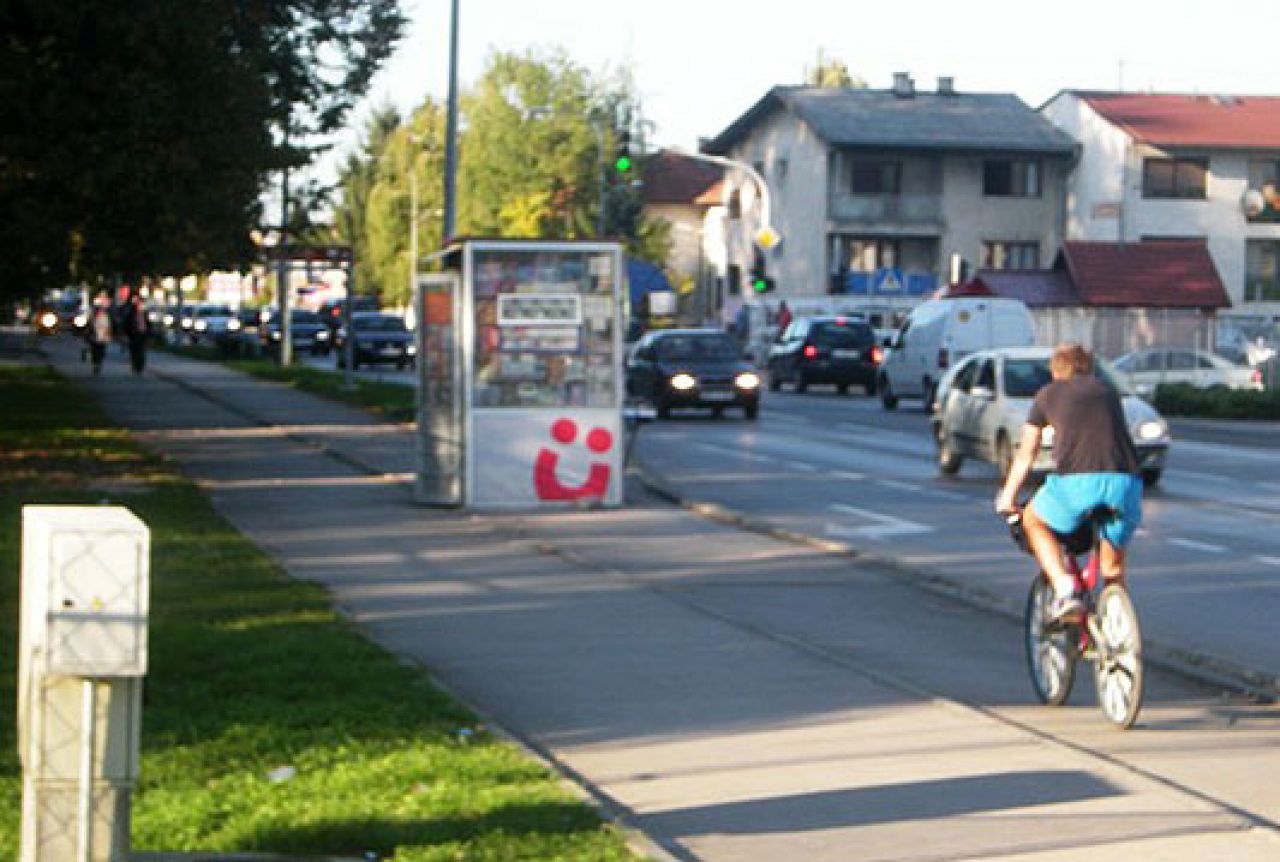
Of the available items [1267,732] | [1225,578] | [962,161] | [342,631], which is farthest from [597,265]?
[962,161]

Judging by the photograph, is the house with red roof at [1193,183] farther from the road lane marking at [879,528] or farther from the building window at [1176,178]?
the road lane marking at [879,528]

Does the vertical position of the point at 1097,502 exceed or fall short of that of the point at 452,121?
it falls short

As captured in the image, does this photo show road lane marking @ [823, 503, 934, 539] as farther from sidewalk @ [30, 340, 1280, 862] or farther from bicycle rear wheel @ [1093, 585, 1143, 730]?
bicycle rear wheel @ [1093, 585, 1143, 730]

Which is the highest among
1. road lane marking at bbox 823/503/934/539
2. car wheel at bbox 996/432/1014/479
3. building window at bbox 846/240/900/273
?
building window at bbox 846/240/900/273

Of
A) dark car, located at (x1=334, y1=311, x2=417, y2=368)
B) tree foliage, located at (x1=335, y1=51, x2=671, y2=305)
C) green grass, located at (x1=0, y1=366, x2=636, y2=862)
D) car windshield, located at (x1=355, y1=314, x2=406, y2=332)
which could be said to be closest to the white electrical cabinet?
green grass, located at (x1=0, y1=366, x2=636, y2=862)

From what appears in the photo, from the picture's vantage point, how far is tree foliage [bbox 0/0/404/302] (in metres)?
24.8

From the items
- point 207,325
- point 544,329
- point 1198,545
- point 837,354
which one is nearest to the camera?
point 1198,545

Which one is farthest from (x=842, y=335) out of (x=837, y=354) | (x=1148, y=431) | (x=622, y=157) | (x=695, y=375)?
(x=1148, y=431)

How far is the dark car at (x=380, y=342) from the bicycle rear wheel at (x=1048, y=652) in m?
58.4

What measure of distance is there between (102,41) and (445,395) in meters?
5.55

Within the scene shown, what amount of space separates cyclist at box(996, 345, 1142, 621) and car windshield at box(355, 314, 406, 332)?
5988 cm

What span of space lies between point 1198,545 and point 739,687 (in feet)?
29.8

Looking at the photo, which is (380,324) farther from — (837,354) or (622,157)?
(622,157)

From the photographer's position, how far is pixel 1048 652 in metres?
11.1
